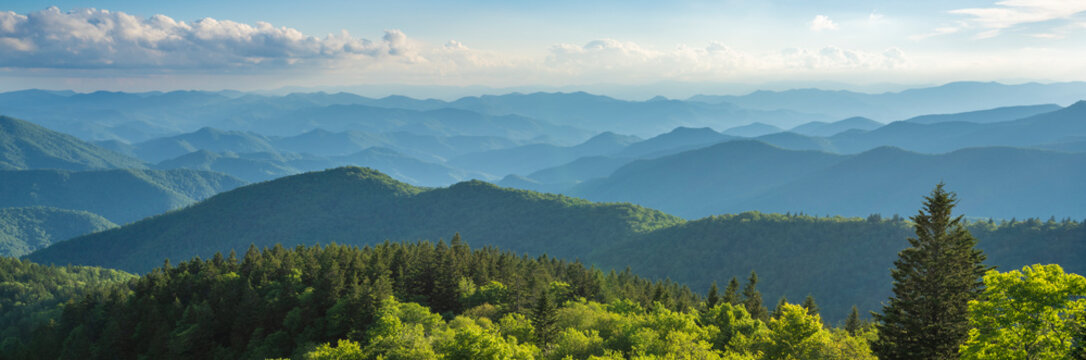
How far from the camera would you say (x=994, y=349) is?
30.5 m

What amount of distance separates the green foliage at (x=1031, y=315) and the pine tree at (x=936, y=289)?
17.3 feet

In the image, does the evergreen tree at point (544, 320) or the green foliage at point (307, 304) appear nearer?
the evergreen tree at point (544, 320)

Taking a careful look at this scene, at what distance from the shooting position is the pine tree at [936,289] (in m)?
37.0

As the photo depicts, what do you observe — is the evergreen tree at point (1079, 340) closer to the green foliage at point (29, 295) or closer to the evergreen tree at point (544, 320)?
the evergreen tree at point (544, 320)

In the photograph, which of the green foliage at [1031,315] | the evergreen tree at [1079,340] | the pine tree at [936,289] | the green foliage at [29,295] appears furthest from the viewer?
the green foliage at [29,295]

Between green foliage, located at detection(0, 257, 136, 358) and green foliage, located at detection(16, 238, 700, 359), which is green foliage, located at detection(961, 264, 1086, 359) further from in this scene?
green foliage, located at detection(0, 257, 136, 358)

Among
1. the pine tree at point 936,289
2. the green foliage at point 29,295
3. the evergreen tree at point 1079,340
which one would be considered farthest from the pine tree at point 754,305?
the green foliage at point 29,295

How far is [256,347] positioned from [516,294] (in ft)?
116

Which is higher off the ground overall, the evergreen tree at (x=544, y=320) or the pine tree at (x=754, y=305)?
the evergreen tree at (x=544, y=320)

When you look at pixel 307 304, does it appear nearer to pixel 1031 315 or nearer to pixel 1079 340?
pixel 1031 315

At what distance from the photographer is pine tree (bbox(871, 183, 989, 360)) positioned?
37.0 m

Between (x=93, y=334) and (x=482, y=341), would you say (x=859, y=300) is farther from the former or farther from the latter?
(x=93, y=334)

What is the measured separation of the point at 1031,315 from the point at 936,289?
284 inches

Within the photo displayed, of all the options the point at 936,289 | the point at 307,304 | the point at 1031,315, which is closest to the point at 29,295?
the point at 307,304
